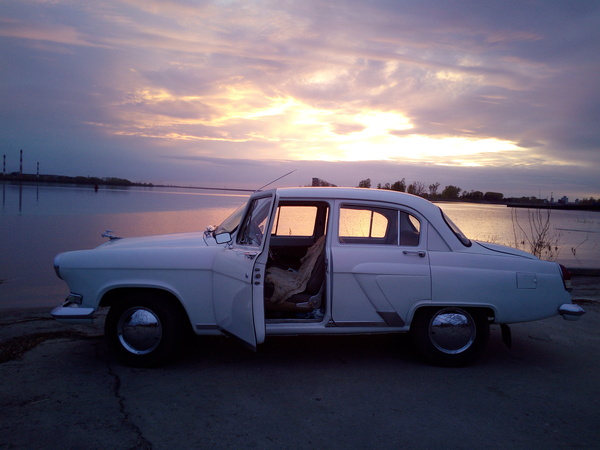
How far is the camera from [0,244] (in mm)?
14664

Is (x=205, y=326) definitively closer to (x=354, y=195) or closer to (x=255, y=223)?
(x=255, y=223)

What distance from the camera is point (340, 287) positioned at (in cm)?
456

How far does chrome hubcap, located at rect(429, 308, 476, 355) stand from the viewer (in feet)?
15.5

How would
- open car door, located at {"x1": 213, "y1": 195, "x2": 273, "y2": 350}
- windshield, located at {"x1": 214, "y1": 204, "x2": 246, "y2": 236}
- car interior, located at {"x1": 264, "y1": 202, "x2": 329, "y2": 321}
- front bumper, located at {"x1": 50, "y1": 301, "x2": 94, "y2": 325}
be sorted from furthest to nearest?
windshield, located at {"x1": 214, "y1": 204, "x2": 246, "y2": 236} → car interior, located at {"x1": 264, "y1": 202, "x2": 329, "y2": 321} → front bumper, located at {"x1": 50, "y1": 301, "x2": 94, "y2": 325} → open car door, located at {"x1": 213, "y1": 195, "x2": 273, "y2": 350}

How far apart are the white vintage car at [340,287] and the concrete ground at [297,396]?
0.42 meters

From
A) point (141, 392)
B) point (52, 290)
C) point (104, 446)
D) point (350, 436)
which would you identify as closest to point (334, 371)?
point (350, 436)

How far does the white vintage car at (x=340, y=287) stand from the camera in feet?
15.0

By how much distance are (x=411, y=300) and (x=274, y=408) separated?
1777mm

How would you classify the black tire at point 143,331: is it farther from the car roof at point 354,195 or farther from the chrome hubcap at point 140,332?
the car roof at point 354,195

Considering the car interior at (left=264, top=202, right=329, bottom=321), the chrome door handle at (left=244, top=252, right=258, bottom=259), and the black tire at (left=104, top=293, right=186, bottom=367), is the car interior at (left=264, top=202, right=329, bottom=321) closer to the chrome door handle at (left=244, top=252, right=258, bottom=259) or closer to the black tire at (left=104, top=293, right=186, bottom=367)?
the chrome door handle at (left=244, top=252, right=258, bottom=259)

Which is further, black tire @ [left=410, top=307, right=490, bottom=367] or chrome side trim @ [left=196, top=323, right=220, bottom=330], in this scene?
black tire @ [left=410, top=307, right=490, bottom=367]

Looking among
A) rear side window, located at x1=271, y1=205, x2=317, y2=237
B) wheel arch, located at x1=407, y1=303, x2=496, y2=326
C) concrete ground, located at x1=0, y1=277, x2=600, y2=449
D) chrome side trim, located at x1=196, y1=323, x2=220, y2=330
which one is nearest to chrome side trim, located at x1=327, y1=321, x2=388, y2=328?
wheel arch, located at x1=407, y1=303, x2=496, y2=326

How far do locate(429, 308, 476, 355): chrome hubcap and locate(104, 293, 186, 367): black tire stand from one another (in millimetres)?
2618

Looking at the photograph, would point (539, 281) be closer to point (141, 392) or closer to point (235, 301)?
point (235, 301)
